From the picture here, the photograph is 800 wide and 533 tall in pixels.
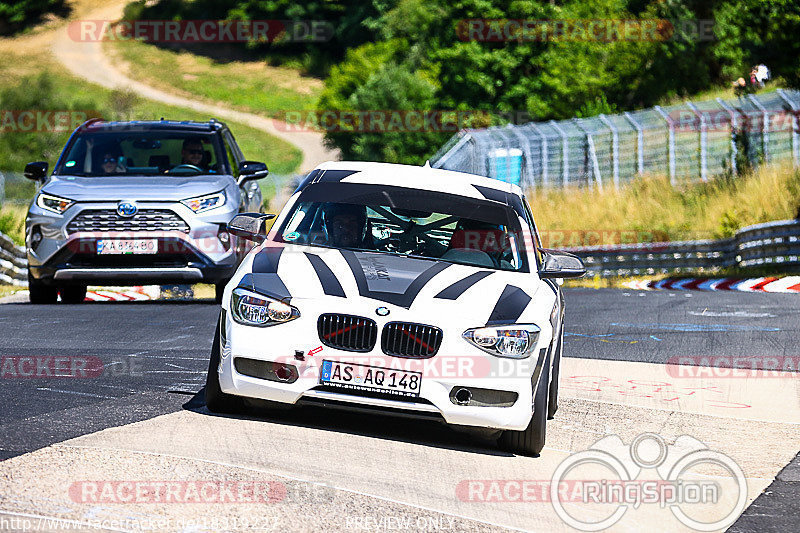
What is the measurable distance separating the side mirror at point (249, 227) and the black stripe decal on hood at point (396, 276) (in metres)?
0.80

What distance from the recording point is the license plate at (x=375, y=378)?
678 centimetres

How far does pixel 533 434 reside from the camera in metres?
7.01

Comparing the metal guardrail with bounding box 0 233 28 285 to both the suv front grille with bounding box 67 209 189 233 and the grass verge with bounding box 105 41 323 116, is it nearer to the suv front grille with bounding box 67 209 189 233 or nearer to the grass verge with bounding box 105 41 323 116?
the suv front grille with bounding box 67 209 189 233

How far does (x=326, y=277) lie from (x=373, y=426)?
959mm

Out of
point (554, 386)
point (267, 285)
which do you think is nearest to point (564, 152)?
point (554, 386)

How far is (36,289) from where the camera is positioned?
14078mm

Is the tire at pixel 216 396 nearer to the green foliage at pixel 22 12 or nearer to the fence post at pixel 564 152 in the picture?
the fence post at pixel 564 152

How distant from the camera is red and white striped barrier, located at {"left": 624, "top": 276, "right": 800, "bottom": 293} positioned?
828 inches

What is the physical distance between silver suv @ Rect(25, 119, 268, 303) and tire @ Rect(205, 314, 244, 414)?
20.2ft

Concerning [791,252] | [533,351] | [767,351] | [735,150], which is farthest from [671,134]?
[533,351]

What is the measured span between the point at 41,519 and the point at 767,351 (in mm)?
8776

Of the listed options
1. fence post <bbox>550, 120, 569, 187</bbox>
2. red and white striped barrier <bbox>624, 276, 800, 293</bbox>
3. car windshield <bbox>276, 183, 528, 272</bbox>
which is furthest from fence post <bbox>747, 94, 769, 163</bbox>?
car windshield <bbox>276, 183, 528, 272</bbox>
